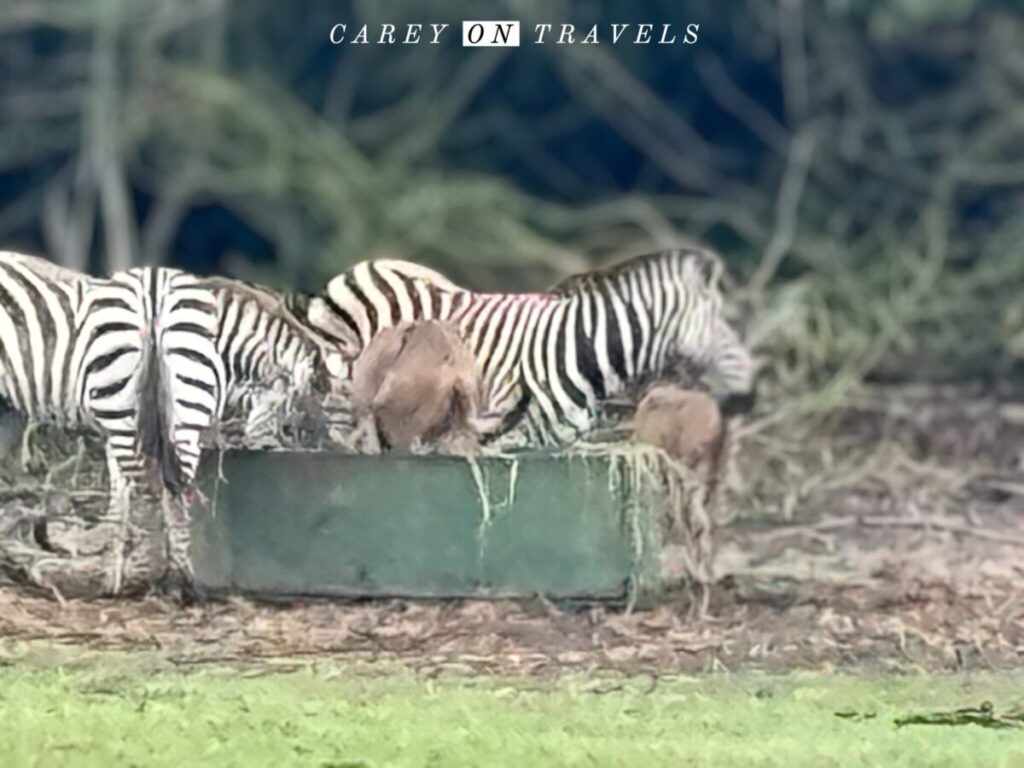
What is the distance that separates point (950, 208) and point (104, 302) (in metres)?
1.66

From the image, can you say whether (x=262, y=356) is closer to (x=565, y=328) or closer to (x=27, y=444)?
(x=27, y=444)

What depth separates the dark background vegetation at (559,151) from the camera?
3.05 metres

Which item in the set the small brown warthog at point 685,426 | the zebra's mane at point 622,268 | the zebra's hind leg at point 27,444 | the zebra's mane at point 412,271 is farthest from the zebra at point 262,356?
the small brown warthog at point 685,426

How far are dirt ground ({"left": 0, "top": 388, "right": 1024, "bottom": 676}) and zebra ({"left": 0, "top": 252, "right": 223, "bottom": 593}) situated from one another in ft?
0.98

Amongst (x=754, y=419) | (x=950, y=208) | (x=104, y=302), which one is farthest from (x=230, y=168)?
(x=950, y=208)

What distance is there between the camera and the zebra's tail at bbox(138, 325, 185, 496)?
9.85 ft

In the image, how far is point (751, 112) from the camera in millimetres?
3139

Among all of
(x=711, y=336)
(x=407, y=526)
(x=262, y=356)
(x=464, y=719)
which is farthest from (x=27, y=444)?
(x=711, y=336)

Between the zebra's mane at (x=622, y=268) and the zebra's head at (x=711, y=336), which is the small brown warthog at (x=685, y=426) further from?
the zebra's mane at (x=622, y=268)

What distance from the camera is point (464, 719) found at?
271cm

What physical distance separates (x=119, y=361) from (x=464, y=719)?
3.09 feet

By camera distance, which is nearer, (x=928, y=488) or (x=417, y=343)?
(x=417, y=343)

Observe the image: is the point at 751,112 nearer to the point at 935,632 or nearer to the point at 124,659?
the point at 935,632

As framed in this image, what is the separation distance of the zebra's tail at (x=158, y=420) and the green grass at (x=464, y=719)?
343mm
